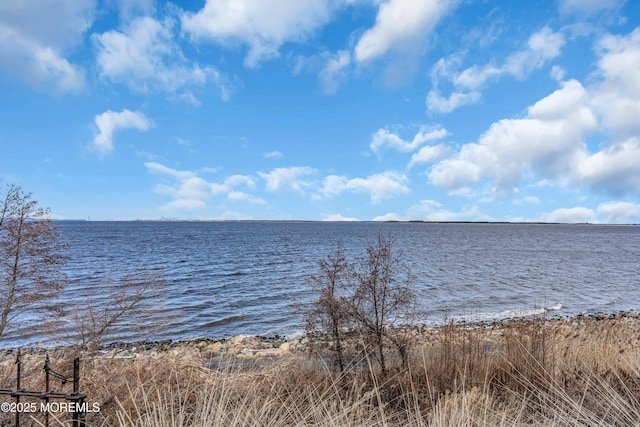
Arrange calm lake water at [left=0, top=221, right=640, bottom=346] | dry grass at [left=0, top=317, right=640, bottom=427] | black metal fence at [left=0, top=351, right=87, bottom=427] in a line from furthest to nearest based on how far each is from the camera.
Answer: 1. calm lake water at [left=0, top=221, right=640, bottom=346]
2. dry grass at [left=0, top=317, right=640, bottom=427]
3. black metal fence at [left=0, top=351, right=87, bottom=427]

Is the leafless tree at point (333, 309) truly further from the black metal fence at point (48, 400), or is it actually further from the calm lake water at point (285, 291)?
the calm lake water at point (285, 291)

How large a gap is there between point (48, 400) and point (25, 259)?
2.79m

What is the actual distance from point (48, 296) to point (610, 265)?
144 feet

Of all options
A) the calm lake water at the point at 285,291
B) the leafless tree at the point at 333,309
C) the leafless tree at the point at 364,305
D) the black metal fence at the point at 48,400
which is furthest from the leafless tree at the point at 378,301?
the calm lake water at the point at 285,291

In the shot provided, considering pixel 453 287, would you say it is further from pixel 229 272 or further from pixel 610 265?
pixel 610 265

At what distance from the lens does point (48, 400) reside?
Answer: 2930 mm

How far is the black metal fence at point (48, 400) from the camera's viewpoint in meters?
2.87

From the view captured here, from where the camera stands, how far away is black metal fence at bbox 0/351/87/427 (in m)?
2.87

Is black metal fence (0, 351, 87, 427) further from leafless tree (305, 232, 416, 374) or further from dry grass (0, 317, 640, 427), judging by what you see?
leafless tree (305, 232, 416, 374)

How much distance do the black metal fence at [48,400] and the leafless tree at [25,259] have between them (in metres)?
1.55

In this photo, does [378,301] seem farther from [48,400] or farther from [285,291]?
[285,291]

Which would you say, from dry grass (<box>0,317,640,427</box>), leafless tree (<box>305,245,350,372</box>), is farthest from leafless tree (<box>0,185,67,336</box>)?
leafless tree (<box>305,245,350,372</box>)

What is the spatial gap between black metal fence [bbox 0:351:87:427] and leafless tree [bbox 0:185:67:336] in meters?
1.55

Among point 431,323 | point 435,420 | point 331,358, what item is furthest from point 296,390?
point 431,323
